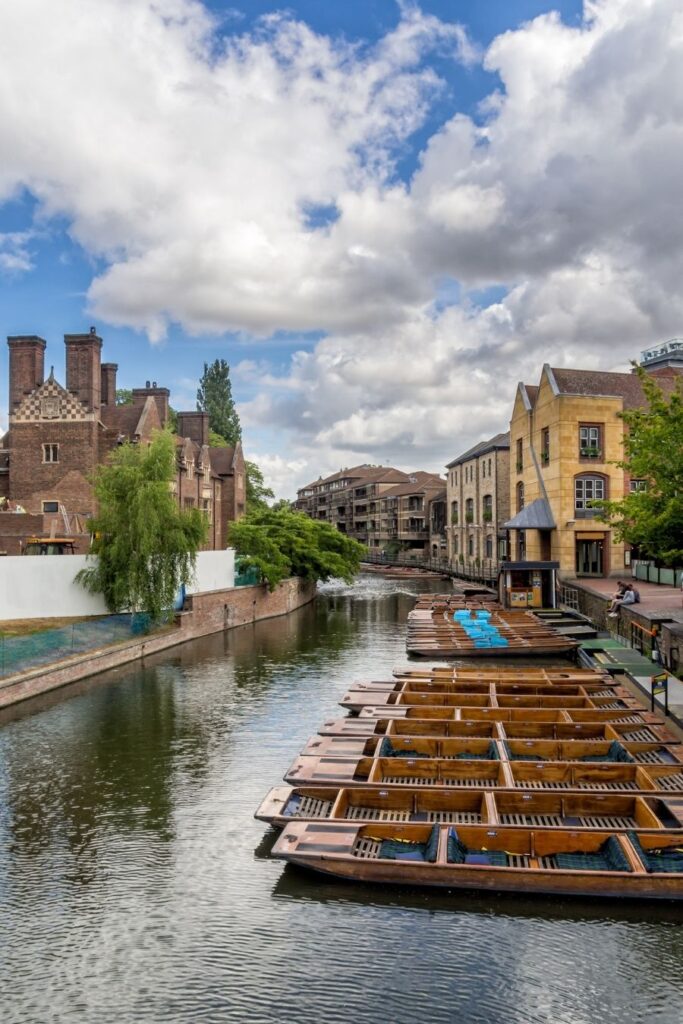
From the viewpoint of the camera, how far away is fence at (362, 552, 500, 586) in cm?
4847

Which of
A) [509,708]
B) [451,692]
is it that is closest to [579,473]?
[451,692]

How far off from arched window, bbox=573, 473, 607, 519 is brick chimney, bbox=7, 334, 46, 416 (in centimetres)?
2464

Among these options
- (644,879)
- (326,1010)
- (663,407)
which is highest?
(663,407)

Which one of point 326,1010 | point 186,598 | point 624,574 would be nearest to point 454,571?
point 624,574

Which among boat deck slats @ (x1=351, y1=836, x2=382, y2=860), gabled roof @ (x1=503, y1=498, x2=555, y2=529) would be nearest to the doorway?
gabled roof @ (x1=503, y1=498, x2=555, y2=529)

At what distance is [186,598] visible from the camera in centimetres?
2831

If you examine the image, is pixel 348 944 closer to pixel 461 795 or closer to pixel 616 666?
pixel 461 795

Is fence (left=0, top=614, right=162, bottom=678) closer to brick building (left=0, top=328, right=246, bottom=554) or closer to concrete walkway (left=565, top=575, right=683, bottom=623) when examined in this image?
brick building (left=0, top=328, right=246, bottom=554)

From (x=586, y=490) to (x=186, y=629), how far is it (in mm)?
18251

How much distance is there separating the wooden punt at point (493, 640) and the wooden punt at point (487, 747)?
37.0 ft

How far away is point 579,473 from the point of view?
34.1m

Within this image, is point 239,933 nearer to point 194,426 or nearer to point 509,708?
point 509,708

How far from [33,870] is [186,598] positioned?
18602mm

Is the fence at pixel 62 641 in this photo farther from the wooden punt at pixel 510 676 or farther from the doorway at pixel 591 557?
the doorway at pixel 591 557
